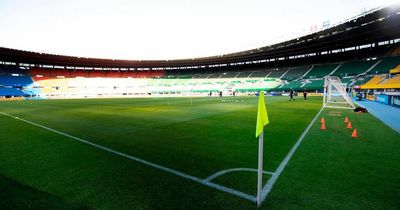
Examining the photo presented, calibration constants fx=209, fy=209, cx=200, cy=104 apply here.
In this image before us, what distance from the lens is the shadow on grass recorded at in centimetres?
340

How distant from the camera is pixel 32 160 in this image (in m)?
5.75

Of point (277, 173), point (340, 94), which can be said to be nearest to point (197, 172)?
point (277, 173)

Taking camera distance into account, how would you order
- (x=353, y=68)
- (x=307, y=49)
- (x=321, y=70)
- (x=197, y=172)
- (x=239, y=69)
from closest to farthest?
(x=197, y=172) < (x=353, y=68) < (x=307, y=49) < (x=321, y=70) < (x=239, y=69)

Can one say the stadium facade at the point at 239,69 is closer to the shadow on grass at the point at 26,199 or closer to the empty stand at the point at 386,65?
the empty stand at the point at 386,65

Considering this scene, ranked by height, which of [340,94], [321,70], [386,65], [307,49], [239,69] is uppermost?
[307,49]

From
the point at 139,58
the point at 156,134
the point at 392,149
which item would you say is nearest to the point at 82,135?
the point at 156,134

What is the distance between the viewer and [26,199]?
11.9 feet

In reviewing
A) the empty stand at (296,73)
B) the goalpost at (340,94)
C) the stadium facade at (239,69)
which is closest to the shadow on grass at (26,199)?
the goalpost at (340,94)

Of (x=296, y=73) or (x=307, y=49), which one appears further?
(x=296, y=73)

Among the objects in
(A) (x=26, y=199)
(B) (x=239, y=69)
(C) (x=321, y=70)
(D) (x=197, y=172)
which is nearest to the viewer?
(A) (x=26, y=199)

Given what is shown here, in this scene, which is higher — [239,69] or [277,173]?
[239,69]

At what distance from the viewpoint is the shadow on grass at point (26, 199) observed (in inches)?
134

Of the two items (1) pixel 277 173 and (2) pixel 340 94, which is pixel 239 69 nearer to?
(2) pixel 340 94

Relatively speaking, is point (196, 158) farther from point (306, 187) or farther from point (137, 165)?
point (306, 187)
